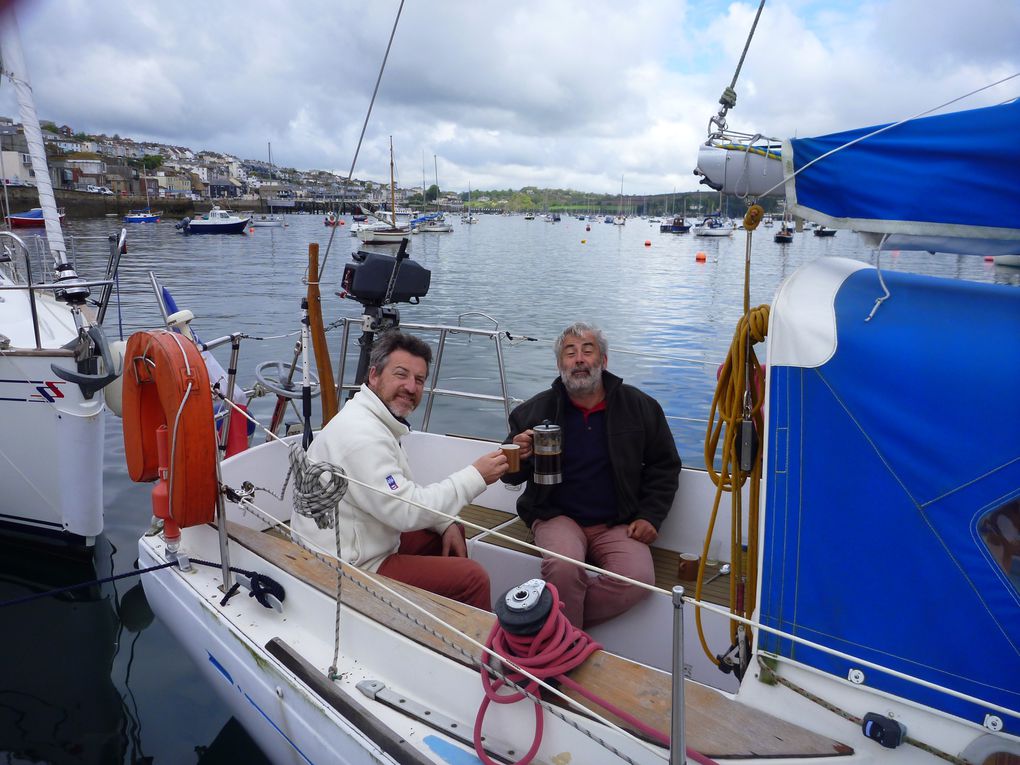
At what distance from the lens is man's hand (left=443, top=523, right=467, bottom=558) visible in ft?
11.3

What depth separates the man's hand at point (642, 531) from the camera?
3.43m

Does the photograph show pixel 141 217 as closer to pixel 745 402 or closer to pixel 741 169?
pixel 741 169

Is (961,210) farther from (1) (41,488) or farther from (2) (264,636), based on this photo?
(1) (41,488)

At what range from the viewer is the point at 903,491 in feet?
5.75

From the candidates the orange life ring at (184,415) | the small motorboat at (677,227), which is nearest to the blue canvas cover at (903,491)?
the orange life ring at (184,415)

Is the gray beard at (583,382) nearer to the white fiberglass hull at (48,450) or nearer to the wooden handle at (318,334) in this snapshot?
the wooden handle at (318,334)

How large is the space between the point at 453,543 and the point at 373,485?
0.85 meters

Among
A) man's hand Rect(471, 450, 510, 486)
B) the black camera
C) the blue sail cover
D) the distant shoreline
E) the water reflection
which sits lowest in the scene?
the water reflection

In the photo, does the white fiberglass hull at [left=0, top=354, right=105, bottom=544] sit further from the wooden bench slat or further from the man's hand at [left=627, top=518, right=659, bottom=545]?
the man's hand at [left=627, top=518, right=659, bottom=545]

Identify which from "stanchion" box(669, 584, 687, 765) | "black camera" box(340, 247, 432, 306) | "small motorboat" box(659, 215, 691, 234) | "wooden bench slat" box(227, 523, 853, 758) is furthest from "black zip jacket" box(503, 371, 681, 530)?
"small motorboat" box(659, 215, 691, 234)

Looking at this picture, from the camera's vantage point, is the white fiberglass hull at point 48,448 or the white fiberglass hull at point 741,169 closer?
the white fiberglass hull at point 741,169

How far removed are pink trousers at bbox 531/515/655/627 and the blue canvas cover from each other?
121cm

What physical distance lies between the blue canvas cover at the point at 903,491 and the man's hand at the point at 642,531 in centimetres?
148

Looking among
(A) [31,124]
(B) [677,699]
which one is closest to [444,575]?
(B) [677,699]
